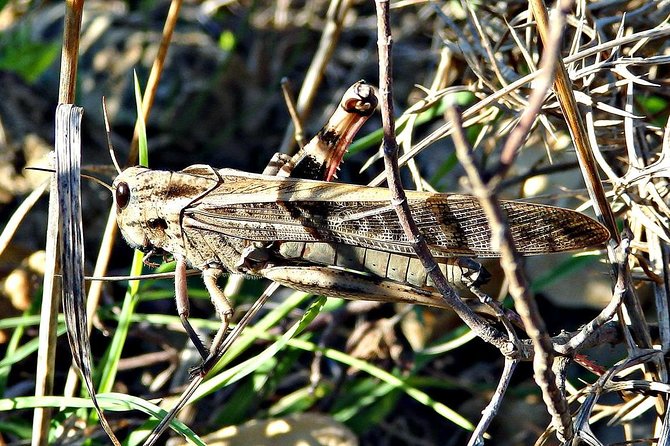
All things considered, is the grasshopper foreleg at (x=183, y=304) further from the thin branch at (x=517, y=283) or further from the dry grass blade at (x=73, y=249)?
the thin branch at (x=517, y=283)

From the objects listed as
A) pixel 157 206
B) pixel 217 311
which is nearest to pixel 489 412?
pixel 217 311

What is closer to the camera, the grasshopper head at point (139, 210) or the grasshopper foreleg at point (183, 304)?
the grasshopper foreleg at point (183, 304)

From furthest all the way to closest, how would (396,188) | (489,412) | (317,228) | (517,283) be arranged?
(317,228) → (489,412) → (396,188) → (517,283)

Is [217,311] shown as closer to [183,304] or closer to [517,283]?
[183,304]

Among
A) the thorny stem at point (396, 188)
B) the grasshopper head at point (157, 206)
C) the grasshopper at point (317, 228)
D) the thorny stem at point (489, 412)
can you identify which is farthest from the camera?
the grasshopper head at point (157, 206)

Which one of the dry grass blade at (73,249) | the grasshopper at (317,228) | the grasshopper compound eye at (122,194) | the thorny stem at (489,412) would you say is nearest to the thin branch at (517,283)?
the thorny stem at (489,412)

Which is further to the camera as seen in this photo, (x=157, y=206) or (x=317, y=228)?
(x=157, y=206)

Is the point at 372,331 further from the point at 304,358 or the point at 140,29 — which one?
the point at 140,29

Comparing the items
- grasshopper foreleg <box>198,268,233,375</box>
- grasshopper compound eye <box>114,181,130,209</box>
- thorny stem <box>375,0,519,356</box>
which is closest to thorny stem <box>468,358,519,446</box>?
thorny stem <box>375,0,519,356</box>
